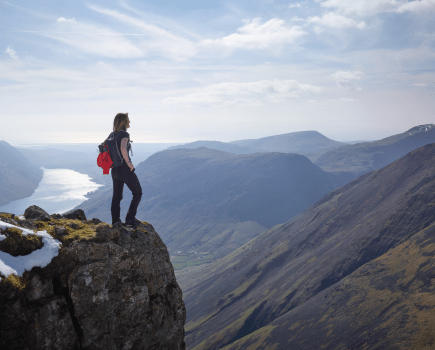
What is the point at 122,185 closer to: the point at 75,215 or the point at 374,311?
the point at 75,215

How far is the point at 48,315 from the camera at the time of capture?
26.3 ft

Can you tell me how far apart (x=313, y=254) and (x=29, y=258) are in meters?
131

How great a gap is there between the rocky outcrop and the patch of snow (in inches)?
5.6

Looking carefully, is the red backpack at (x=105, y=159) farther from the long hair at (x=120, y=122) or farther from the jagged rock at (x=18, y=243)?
the jagged rock at (x=18, y=243)

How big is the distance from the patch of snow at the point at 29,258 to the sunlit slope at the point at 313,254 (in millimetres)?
88452

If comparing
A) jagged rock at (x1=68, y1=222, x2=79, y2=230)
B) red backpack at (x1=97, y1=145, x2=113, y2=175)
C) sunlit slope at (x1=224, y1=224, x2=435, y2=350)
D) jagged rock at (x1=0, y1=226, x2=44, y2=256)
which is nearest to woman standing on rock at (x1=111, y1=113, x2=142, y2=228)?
red backpack at (x1=97, y1=145, x2=113, y2=175)

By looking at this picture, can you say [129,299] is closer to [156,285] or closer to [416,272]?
[156,285]

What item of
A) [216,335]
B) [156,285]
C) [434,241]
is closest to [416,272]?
[434,241]

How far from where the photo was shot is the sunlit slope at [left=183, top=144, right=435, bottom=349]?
338 feet

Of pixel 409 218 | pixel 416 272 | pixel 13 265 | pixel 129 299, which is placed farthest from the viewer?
pixel 409 218

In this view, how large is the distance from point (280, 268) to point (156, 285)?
139 metres

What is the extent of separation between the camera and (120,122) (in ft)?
37.0

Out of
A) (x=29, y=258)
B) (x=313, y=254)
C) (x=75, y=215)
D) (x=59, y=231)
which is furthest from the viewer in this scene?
(x=313, y=254)

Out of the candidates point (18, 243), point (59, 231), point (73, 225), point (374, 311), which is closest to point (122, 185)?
point (73, 225)
